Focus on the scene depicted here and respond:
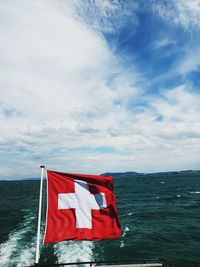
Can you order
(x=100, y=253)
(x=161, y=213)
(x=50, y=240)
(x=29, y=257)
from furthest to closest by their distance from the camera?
(x=161, y=213), (x=100, y=253), (x=29, y=257), (x=50, y=240)

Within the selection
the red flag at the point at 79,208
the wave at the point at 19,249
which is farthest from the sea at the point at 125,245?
the red flag at the point at 79,208

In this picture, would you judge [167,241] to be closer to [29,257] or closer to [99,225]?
[29,257]

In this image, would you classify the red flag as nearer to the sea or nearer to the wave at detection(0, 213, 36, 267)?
the sea

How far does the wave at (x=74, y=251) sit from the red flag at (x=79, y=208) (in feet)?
57.4

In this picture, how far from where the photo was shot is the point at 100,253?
2964 centimetres

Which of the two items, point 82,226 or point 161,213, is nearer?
point 82,226

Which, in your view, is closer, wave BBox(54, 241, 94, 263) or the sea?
wave BBox(54, 241, 94, 263)

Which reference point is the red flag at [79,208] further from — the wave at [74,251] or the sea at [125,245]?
the wave at [74,251]

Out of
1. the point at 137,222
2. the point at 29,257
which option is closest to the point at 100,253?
the point at 29,257

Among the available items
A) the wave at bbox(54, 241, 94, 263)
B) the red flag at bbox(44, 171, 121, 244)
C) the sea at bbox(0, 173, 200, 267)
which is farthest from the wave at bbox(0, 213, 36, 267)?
the red flag at bbox(44, 171, 121, 244)

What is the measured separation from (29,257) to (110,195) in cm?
1955

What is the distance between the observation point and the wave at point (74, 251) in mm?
26859

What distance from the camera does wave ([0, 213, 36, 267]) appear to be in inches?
1010

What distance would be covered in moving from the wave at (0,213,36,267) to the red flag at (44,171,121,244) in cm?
1742
